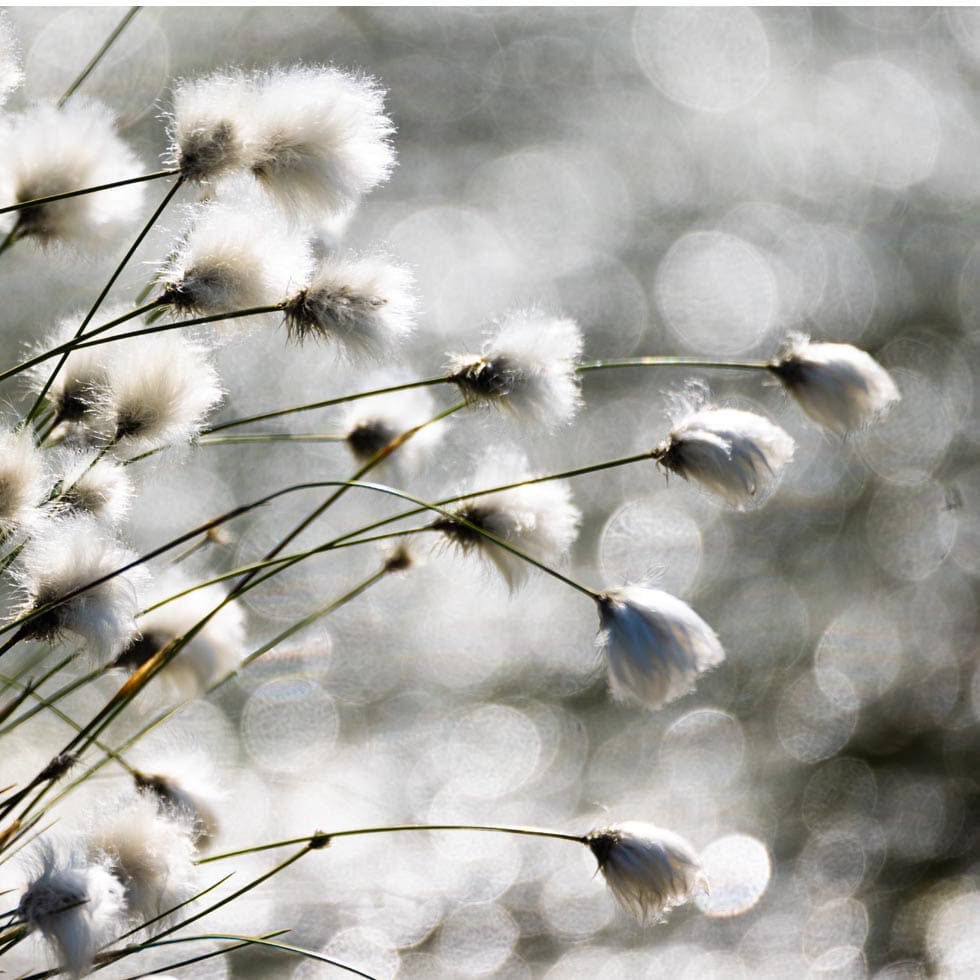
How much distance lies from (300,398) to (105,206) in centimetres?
260

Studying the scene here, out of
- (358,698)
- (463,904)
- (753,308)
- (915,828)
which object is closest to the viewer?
(463,904)

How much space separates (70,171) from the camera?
556 millimetres

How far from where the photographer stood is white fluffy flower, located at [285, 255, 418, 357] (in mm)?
514

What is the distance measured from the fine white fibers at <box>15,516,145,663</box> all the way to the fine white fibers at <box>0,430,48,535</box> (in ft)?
0.04

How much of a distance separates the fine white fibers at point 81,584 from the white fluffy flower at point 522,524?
0.16 metres

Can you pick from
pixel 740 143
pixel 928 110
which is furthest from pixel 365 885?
pixel 928 110

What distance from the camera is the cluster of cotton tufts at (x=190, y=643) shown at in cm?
54

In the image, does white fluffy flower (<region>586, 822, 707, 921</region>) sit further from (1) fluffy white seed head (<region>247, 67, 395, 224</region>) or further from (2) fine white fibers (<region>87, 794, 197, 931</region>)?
(1) fluffy white seed head (<region>247, 67, 395, 224</region>)

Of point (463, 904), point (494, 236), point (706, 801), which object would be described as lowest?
point (463, 904)

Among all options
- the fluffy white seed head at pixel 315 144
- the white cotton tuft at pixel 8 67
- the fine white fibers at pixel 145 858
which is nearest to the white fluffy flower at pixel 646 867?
the fine white fibers at pixel 145 858

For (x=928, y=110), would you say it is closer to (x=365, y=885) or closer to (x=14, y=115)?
(x=365, y=885)

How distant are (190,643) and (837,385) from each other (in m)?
0.30

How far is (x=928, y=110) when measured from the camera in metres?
4.48

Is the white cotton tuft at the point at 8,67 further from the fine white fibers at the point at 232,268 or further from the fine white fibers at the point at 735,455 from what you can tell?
the fine white fibers at the point at 735,455
